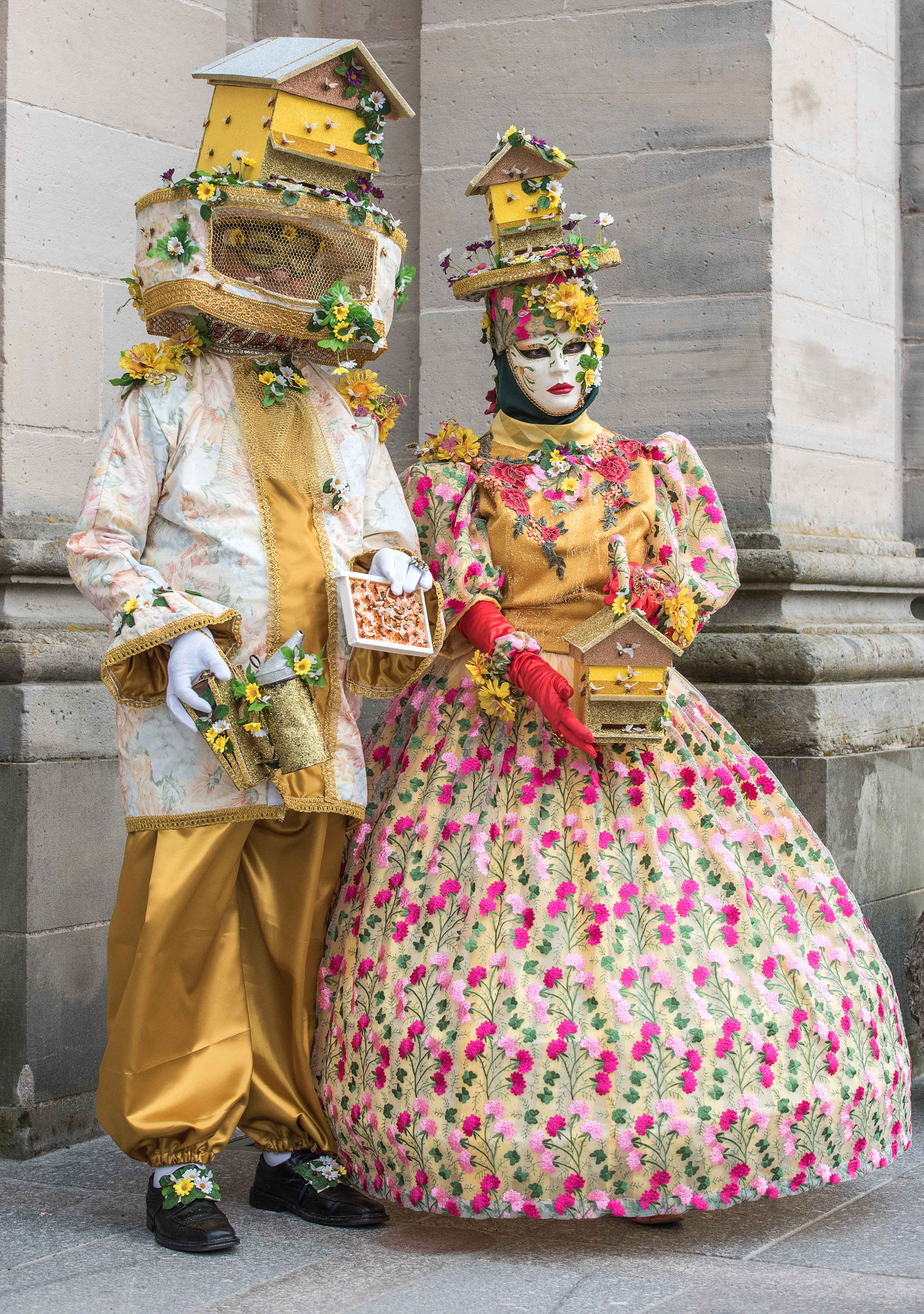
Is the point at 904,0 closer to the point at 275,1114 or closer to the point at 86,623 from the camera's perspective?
the point at 86,623

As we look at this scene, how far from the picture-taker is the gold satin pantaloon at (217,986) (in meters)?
3.29

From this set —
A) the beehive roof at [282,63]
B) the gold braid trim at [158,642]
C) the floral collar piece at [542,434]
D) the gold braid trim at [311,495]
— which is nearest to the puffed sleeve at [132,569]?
the gold braid trim at [158,642]

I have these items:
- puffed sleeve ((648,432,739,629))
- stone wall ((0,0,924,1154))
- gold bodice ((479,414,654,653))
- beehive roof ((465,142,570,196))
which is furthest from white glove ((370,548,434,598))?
→ stone wall ((0,0,924,1154))

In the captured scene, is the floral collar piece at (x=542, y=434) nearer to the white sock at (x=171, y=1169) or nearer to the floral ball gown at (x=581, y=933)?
the floral ball gown at (x=581, y=933)

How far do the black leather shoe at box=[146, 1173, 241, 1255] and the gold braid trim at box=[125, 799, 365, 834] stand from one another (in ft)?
2.37

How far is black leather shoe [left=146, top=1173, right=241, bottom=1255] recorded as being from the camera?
3.21 meters

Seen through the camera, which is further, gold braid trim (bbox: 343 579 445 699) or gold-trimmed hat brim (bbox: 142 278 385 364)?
gold braid trim (bbox: 343 579 445 699)

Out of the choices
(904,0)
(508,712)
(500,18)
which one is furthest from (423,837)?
(904,0)

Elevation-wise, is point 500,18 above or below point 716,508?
above

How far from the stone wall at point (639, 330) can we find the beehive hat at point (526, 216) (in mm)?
1108

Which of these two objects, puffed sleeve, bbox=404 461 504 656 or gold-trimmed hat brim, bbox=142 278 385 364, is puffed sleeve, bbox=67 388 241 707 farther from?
puffed sleeve, bbox=404 461 504 656

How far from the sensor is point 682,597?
3576mm

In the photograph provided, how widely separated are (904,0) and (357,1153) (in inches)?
162
